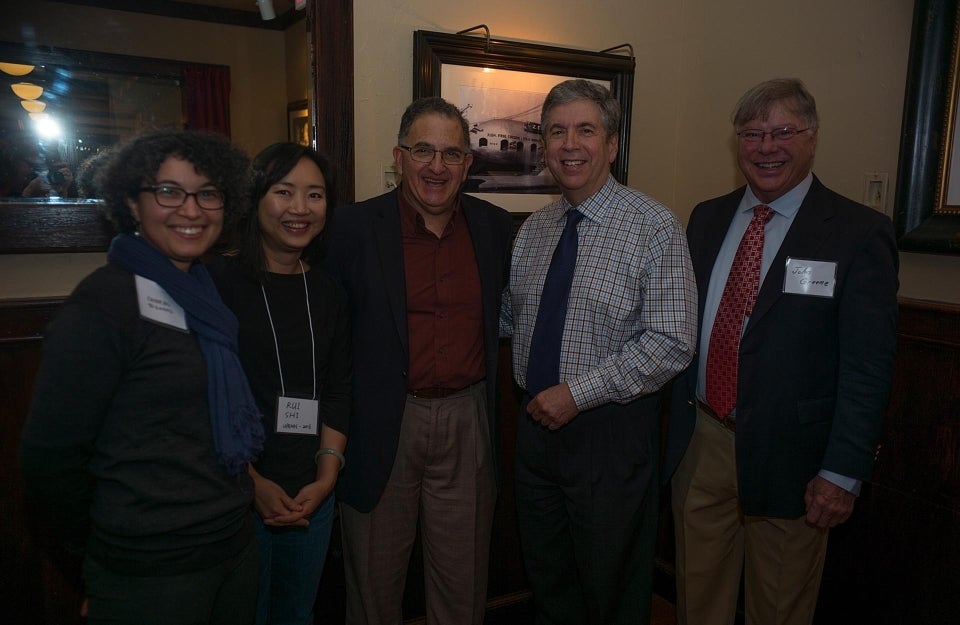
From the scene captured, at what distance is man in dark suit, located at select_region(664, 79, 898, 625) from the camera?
1.71 meters

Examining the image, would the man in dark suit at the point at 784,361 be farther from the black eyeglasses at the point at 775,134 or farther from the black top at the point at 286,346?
the black top at the point at 286,346

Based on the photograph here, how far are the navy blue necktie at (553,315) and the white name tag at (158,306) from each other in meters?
1.01

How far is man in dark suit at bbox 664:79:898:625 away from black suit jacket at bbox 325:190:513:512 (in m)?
0.91

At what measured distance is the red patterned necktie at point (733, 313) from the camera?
1867 mm

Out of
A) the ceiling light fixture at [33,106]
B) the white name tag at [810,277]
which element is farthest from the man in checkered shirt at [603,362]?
the ceiling light fixture at [33,106]

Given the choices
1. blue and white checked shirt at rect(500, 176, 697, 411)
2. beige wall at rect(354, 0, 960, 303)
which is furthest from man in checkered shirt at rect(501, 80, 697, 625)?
beige wall at rect(354, 0, 960, 303)

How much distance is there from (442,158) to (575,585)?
1.44 meters

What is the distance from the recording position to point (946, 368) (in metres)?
1.96

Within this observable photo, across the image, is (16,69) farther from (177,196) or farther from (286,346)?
(286,346)

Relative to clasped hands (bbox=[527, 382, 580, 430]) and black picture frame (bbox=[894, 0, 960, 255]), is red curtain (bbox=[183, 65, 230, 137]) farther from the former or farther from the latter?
black picture frame (bbox=[894, 0, 960, 255])

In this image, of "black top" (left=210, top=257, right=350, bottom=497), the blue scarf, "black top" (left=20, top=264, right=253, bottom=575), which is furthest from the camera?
"black top" (left=210, top=257, right=350, bottom=497)

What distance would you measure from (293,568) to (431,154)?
1249 mm

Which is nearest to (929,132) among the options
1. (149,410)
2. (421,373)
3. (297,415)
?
(421,373)

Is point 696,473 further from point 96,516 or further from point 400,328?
point 96,516
